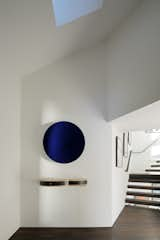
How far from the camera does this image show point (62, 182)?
4.31 m

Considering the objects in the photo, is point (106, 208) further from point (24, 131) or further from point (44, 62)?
point (44, 62)

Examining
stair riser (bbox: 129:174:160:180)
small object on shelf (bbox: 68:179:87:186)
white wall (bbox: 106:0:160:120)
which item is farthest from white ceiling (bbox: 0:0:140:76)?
stair riser (bbox: 129:174:160:180)

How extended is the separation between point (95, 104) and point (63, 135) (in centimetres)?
85

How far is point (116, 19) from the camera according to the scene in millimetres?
3969

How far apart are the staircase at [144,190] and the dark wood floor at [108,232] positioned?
127 centimetres

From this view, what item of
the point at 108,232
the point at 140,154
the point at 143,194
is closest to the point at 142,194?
the point at 143,194

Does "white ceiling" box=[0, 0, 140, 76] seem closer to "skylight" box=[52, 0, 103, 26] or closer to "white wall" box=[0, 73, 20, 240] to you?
"skylight" box=[52, 0, 103, 26]

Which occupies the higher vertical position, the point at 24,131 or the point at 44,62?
the point at 44,62

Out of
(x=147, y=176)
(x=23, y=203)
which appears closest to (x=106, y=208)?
(x=23, y=203)

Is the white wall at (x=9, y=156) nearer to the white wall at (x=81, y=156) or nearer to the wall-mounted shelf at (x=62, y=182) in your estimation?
the white wall at (x=81, y=156)

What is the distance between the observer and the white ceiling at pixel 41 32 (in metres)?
2.74

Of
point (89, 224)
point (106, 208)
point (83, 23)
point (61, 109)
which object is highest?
point (83, 23)

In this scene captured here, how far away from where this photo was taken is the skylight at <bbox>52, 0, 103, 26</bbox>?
10.9 feet

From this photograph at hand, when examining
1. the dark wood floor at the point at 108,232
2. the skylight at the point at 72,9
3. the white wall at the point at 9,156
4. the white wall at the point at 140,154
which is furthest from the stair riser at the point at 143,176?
the skylight at the point at 72,9
